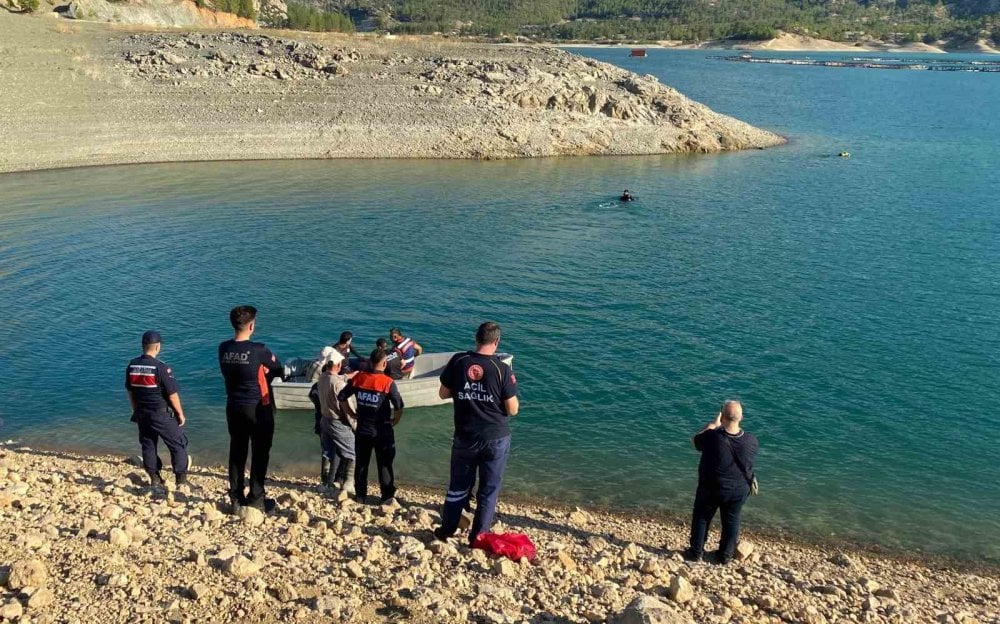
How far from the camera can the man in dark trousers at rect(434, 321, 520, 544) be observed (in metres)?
7.60

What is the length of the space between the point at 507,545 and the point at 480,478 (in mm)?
714

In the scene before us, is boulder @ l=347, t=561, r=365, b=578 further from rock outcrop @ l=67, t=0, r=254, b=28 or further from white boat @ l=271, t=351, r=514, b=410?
rock outcrop @ l=67, t=0, r=254, b=28

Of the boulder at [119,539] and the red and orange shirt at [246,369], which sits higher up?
the red and orange shirt at [246,369]

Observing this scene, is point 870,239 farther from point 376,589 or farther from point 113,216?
point 113,216

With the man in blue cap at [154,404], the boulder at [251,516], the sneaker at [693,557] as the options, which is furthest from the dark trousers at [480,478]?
the man in blue cap at [154,404]

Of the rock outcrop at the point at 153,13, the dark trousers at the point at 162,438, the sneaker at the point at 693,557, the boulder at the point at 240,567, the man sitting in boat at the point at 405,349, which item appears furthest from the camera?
the rock outcrop at the point at 153,13

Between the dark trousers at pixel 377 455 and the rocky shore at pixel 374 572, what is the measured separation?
0.24 meters

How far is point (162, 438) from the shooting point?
382 inches

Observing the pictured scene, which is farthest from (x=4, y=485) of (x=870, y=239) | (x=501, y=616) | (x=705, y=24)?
(x=705, y=24)

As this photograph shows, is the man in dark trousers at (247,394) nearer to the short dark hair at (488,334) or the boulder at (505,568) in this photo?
the short dark hair at (488,334)

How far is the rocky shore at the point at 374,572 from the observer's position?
261 inches

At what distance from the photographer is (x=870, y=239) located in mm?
26812

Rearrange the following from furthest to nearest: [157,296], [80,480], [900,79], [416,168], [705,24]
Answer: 1. [705,24]
2. [900,79]
3. [416,168]
4. [157,296]
5. [80,480]

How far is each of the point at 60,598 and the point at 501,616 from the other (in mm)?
3599
